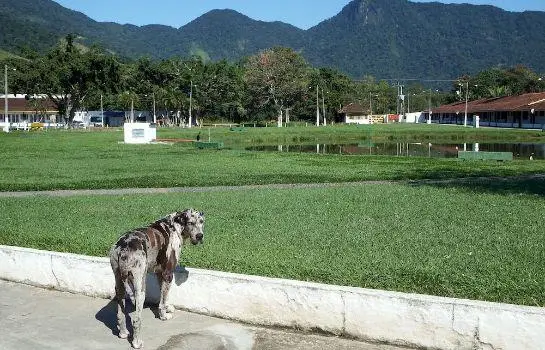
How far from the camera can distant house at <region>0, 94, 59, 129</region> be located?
97812 millimetres

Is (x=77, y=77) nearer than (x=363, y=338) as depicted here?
No

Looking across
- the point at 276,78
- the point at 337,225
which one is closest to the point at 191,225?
the point at 337,225

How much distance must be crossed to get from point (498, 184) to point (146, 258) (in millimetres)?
14465

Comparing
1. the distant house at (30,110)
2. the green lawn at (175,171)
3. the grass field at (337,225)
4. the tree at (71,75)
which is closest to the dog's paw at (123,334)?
the grass field at (337,225)

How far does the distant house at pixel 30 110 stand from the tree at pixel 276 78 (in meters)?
29.9

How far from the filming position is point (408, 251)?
8.84 m

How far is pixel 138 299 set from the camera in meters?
6.11

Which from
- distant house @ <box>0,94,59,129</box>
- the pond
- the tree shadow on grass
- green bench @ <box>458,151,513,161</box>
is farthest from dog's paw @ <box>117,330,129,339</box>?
distant house @ <box>0,94,59,129</box>

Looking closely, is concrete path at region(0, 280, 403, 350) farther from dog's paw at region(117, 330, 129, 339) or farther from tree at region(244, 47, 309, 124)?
tree at region(244, 47, 309, 124)

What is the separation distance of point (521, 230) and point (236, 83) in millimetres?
96357

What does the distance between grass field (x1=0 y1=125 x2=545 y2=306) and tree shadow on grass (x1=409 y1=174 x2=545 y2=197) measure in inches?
2.1

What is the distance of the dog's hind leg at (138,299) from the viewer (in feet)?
20.0

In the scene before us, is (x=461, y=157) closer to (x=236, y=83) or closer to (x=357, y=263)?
(x=357, y=263)

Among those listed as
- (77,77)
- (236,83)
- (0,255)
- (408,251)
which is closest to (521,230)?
(408,251)
